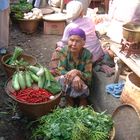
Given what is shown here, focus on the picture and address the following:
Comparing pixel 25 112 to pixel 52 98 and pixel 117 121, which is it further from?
pixel 117 121

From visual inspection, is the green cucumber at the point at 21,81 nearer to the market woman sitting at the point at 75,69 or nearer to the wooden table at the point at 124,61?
the market woman sitting at the point at 75,69

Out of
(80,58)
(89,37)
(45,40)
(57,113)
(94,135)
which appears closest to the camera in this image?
(94,135)

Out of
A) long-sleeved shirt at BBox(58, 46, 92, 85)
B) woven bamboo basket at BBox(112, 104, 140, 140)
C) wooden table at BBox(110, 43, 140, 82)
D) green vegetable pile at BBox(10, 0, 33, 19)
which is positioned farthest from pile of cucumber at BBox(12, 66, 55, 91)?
green vegetable pile at BBox(10, 0, 33, 19)

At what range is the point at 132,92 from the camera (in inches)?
167

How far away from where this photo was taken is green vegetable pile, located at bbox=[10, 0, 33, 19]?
27.3ft

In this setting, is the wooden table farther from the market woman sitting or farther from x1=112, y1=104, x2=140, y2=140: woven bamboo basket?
x1=112, y1=104, x2=140, y2=140: woven bamboo basket

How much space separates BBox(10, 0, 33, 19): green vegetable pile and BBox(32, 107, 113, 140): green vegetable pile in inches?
191

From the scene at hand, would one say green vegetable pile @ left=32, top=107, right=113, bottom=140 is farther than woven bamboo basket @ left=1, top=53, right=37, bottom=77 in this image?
No

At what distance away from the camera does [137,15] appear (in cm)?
509

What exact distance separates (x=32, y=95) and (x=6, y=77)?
5.77ft

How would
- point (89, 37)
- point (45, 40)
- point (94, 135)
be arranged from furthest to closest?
point (45, 40), point (89, 37), point (94, 135)

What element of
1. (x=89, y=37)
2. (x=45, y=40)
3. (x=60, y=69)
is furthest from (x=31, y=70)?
(x=45, y=40)

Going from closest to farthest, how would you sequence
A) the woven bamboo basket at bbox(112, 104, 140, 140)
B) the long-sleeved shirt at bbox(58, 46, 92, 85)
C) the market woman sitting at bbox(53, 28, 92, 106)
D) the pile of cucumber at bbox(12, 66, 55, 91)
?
the woven bamboo basket at bbox(112, 104, 140, 140) → the pile of cucumber at bbox(12, 66, 55, 91) → the market woman sitting at bbox(53, 28, 92, 106) → the long-sleeved shirt at bbox(58, 46, 92, 85)

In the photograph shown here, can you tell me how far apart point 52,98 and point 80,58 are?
2.91 ft
